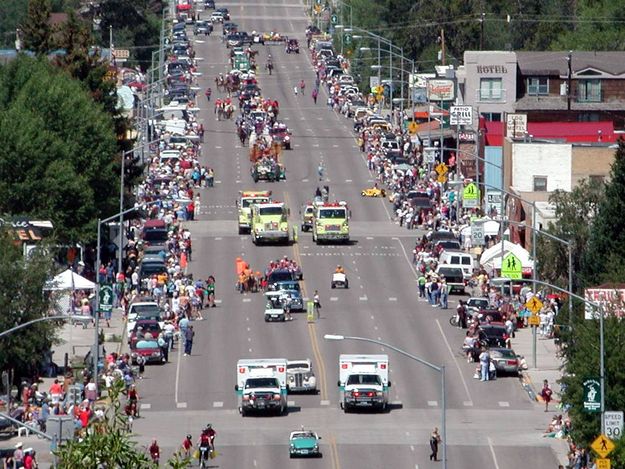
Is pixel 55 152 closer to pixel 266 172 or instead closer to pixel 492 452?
pixel 266 172

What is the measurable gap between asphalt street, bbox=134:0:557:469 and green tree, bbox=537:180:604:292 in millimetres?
4907

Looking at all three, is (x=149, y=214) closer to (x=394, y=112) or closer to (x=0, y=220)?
(x=0, y=220)

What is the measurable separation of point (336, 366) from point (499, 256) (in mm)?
18336

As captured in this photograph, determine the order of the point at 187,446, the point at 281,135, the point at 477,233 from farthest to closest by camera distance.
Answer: the point at 281,135 < the point at 477,233 < the point at 187,446

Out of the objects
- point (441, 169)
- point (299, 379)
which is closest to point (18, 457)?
point (299, 379)

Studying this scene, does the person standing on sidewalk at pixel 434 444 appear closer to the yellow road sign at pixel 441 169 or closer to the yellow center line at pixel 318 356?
the yellow center line at pixel 318 356

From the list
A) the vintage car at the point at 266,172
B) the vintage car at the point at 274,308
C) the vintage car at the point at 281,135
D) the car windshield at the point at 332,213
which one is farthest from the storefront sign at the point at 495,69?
the vintage car at the point at 274,308

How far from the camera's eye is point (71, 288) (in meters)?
95.2

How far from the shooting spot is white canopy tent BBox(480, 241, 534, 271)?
10694 cm

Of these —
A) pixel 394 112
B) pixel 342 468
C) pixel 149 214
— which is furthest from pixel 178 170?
pixel 342 468

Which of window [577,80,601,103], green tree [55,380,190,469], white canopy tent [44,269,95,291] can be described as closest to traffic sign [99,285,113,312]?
white canopy tent [44,269,95,291]

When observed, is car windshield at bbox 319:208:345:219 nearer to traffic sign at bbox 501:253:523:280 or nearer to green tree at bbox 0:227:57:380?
traffic sign at bbox 501:253:523:280

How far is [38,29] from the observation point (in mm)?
142625

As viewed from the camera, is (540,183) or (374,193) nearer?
(540,183)
